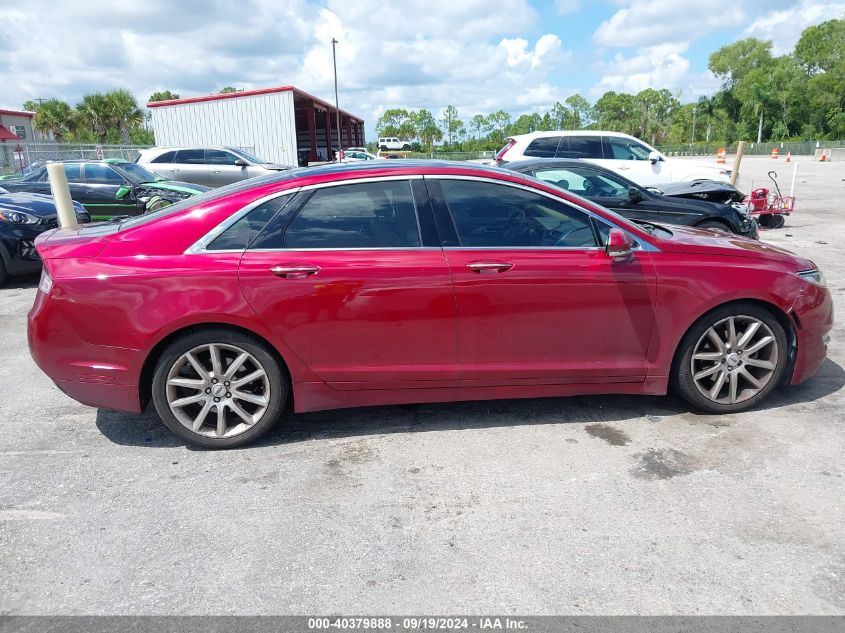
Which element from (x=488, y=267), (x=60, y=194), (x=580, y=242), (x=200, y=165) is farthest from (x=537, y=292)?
(x=200, y=165)

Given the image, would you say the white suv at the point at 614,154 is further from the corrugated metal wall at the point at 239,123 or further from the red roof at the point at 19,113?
the red roof at the point at 19,113

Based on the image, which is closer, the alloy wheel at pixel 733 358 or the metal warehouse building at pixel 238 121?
the alloy wheel at pixel 733 358

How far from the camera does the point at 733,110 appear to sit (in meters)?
93.7

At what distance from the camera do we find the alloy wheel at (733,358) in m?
3.96

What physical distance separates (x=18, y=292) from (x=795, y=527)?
862 cm

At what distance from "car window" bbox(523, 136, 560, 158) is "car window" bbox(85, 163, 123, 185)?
8.16 meters

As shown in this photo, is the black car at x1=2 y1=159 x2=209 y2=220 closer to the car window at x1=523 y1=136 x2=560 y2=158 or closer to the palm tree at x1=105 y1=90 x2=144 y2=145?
the car window at x1=523 y1=136 x2=560 y2=158

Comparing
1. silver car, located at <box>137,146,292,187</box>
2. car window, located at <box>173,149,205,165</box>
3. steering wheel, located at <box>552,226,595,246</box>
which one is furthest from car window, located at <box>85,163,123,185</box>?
steering wheel, located at <box>552,226,595,246</box>

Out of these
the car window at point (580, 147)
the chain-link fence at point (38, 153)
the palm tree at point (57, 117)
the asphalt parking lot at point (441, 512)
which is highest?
the palm tree at point (57, 117)

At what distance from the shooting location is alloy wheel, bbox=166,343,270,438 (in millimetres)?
3617

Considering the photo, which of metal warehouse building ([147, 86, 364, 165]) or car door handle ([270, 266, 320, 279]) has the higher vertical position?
metal warehouse building ([147, 86, 364, 165])

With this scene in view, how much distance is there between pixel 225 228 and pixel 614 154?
34.4 ft

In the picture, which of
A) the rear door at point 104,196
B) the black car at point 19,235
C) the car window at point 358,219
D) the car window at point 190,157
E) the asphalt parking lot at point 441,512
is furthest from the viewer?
the car window at point 190,157

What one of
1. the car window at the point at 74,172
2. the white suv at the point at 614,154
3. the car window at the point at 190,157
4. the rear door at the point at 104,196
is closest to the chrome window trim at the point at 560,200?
the white suv at the point at 614,154
